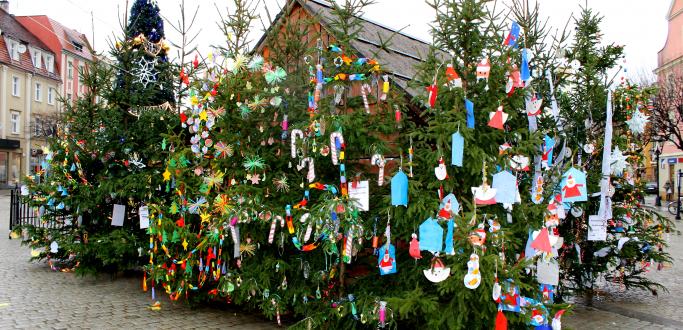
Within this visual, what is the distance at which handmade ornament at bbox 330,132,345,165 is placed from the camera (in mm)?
5016

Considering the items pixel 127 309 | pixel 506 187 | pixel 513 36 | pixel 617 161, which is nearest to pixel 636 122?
pixel 617 161

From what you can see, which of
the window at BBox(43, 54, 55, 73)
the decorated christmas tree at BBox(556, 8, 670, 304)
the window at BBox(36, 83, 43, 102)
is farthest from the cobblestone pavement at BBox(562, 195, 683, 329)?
the window at BBox(43, 54, 55, 73)

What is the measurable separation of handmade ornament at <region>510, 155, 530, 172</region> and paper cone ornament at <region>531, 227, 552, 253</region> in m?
0.54

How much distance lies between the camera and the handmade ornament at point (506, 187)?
4.43 m

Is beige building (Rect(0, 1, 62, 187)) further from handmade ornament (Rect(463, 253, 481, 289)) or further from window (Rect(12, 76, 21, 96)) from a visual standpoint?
handmade ornament (Rect(463, 253, 481, 289))

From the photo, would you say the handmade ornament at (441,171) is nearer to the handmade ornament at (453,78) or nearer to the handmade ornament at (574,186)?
the handmade ornament at (453,78)

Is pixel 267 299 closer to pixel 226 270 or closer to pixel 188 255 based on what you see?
pixel 226 270

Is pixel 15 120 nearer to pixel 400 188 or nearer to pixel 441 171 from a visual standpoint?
pixel 400 188

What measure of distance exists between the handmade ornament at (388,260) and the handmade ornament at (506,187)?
3.35 ft

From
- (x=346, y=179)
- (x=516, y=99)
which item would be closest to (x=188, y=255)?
(x=346, y=179)

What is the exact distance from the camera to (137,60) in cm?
876

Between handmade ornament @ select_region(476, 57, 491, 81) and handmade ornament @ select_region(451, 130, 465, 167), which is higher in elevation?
handmade ornament @ select_region(476, 57, 491, 81)

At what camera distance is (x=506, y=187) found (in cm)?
445

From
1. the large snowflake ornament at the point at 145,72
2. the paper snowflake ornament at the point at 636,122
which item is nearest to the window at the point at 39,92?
the large snowflake ornament at the point at 145,72
